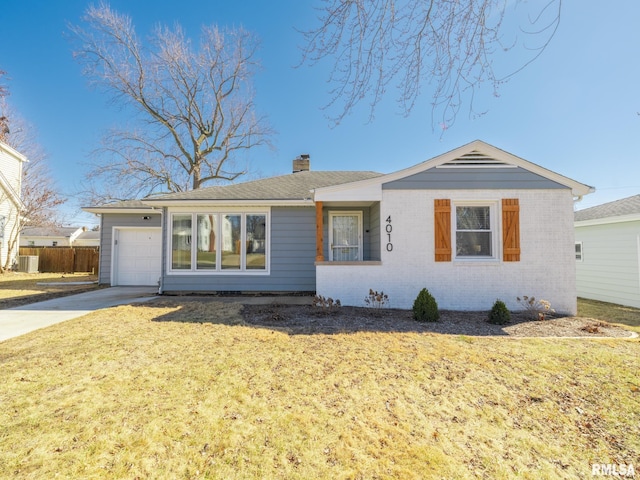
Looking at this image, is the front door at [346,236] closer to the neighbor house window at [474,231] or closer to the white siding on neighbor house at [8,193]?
the neighbor house window at [474,231]

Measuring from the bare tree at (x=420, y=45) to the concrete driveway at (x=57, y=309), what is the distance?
6555 millimetres

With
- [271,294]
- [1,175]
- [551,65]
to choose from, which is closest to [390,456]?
[551,65]

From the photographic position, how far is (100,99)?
16656 millimetres

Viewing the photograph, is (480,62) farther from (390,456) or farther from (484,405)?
(390,456)

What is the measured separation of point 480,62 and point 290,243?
6.95 metres

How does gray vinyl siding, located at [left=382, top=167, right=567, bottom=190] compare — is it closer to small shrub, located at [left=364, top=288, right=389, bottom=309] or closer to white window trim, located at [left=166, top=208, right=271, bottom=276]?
small shrub, located at [left=364, top=288, right=389, bottom=309]

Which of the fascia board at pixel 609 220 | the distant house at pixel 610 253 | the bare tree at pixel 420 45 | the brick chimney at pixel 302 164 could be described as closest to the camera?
the bare tree at pixel 420 45

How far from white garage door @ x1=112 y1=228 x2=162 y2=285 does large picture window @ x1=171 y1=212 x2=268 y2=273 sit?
281 cm

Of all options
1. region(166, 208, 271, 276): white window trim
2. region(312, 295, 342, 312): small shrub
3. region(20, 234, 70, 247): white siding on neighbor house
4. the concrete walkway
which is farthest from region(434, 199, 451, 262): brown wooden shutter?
region(20, 234, 70, 247): white siding on neighbor house

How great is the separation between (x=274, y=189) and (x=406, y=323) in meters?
6.13

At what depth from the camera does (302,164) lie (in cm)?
1334

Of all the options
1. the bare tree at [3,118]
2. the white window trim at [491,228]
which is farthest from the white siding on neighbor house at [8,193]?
the white window trim at [491,228]

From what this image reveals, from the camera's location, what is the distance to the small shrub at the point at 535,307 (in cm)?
658

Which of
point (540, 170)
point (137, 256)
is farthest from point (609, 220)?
point (137, 256)
